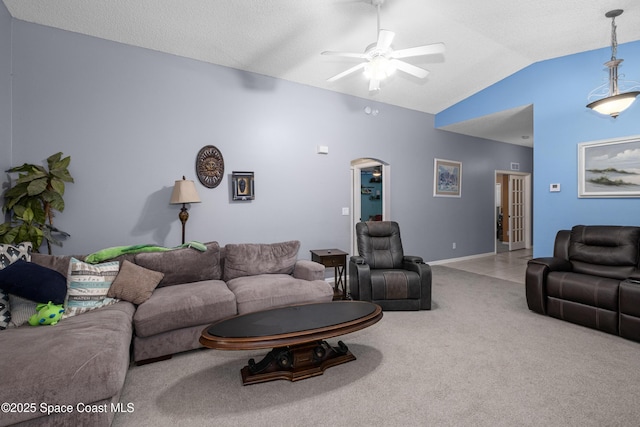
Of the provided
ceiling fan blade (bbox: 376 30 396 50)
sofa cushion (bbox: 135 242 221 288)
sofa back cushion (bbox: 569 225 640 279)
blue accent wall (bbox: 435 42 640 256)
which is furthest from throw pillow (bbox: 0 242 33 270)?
blue accent wall (bbox: 435 42 640 256)

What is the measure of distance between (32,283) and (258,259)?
190 centimetres

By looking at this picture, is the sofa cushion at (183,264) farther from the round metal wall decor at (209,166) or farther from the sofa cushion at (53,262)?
the round metal wall decor at (209,166)

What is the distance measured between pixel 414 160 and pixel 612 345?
380cm

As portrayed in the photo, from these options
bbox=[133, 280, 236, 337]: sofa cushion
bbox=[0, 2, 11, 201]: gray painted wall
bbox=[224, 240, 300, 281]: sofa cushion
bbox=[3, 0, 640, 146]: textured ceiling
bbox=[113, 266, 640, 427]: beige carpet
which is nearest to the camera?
bbox=[113, 266, 640, 427]: beige carpet

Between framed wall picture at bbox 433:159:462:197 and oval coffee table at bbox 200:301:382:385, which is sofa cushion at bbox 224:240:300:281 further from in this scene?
framed wall picture at bbox 433:159:462:197

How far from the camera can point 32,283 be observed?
204cm

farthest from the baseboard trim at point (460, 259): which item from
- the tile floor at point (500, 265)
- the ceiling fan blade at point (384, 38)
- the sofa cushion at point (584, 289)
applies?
the ceiling fan blade at point (384, 38)

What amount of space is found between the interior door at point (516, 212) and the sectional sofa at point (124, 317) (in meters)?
6.65

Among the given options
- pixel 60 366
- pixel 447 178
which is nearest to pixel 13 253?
pixel 60 366

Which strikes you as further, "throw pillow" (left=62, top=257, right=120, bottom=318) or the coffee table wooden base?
"throw pillow" (left=62, top=257, right=120, bottom=318)

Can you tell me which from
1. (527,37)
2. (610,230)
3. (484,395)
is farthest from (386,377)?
(527,37)

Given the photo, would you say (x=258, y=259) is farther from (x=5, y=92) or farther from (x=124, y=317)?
(x=5, y=92)

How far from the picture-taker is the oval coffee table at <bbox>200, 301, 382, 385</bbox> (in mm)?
1861

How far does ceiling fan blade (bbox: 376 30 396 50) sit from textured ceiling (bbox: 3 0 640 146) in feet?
2.60
